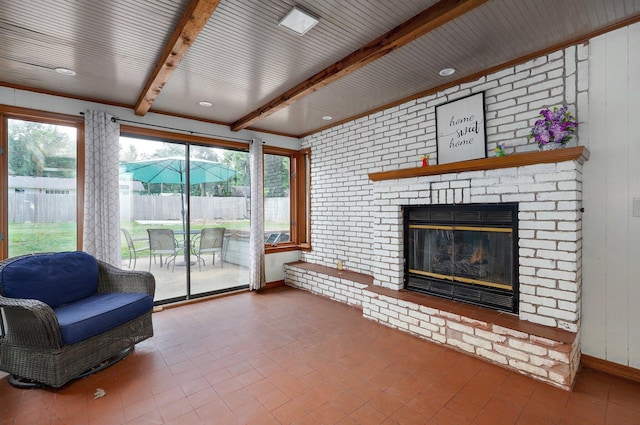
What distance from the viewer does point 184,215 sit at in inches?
170

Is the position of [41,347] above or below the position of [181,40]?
below

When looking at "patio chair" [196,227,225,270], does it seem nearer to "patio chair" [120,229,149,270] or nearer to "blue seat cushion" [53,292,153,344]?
"patio chair" [120,229,149,270]

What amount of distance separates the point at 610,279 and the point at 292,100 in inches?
133

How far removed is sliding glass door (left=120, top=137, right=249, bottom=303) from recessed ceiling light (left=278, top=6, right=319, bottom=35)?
2.79 m

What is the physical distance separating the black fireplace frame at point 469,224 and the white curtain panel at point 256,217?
2.34 m

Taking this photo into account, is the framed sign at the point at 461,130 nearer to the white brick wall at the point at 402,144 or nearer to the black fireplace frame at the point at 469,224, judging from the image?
the white brick wall at the point at 402,144

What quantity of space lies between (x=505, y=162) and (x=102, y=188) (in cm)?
430

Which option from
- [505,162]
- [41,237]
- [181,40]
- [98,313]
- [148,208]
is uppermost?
[181,40]

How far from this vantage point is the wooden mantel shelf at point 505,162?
224 cm

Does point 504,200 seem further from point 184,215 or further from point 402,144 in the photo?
point 184,215

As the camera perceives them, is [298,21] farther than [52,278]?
No

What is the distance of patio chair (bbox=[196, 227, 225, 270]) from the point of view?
14.8 feet

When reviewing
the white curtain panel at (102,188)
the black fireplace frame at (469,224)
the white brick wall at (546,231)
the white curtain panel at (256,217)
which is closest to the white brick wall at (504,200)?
the white brick wall at (546,231)

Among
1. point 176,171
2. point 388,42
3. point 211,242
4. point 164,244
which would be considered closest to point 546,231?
point 388,42
